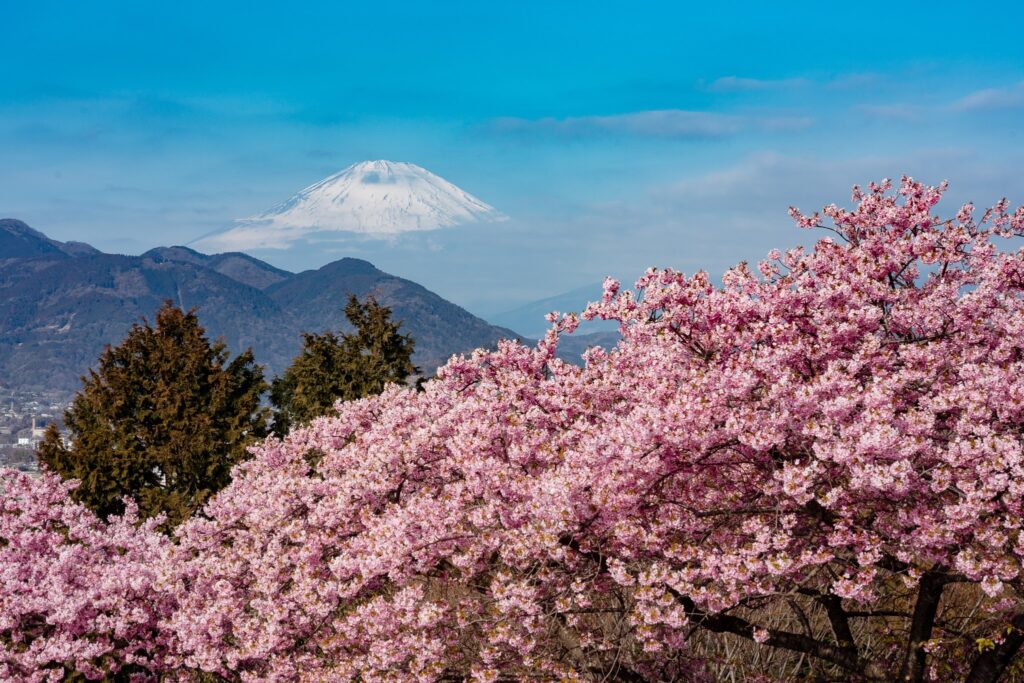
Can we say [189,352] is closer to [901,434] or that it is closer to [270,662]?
[270,662]

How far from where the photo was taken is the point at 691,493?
9602mm

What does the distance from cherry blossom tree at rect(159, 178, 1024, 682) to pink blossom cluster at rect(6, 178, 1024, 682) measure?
4 cm

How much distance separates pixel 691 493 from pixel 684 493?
0.11m

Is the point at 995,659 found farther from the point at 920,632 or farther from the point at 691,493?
the point at 691,493

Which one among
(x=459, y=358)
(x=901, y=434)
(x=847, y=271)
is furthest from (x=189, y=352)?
(x=901, y=434)

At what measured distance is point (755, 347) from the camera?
32.8 feet

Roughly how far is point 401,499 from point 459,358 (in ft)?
9.43

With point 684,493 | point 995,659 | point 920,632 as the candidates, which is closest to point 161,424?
point 684,493

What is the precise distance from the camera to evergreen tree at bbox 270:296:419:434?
30781mm

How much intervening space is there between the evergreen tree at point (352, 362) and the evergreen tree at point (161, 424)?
1628 millimetres

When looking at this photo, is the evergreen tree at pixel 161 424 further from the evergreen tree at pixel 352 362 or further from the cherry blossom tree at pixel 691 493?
the cherry blossom tree at pixel 691 493

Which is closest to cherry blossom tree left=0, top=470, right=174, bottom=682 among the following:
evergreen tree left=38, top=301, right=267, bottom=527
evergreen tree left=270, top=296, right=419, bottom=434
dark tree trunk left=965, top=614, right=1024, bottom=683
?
evergreen tree left=38, top=301, right=267, bottom=527

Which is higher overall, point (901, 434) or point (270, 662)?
point (901, 434)

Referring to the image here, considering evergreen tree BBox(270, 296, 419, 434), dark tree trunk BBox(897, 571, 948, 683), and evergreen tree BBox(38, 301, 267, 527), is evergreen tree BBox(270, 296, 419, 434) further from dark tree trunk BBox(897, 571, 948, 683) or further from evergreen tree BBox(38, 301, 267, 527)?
dark tree trunk BBox(897, 571, 948, 683)
